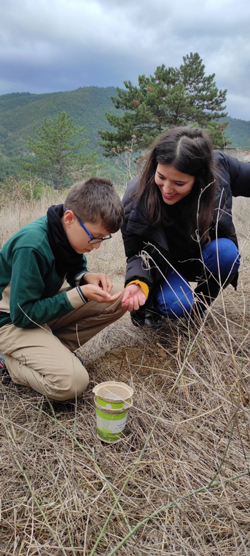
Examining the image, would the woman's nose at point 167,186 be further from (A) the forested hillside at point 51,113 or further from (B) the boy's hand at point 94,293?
(A) the forested hillside at point 51,113

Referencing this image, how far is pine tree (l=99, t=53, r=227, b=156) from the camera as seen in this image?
1369 cm

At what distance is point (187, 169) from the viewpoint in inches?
62.6

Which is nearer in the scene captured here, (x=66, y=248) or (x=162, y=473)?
(x=162, y=473)

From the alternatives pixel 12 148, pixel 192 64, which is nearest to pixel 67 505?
pixel 192 64

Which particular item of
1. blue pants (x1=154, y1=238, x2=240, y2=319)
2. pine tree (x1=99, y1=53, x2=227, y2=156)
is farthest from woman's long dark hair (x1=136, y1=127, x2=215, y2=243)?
pine tree (x1=99, y1=53, x2=227, y2=156)

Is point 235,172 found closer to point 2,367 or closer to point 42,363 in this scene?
point 42,363

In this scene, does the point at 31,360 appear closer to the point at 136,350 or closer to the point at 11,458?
the point at 11,458

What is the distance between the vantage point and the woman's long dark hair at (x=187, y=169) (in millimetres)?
1569

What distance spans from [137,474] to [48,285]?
91 cm

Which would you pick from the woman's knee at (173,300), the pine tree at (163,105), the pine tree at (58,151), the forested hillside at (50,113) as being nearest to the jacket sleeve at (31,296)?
the woman's knee at (173,300)

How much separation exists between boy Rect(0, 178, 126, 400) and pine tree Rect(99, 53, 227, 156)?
40.8ft

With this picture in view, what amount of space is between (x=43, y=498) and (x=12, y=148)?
137ft

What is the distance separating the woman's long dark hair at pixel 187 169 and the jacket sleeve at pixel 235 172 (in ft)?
0.99

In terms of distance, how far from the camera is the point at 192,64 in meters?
15.8
